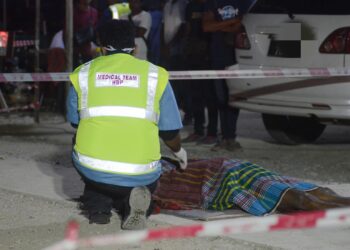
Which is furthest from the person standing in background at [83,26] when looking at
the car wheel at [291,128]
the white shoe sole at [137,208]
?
the white shoe sole at [137,208]

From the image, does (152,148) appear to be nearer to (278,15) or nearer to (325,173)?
(325,173)

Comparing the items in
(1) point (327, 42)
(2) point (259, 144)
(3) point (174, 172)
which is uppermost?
(1) point (327, 42)

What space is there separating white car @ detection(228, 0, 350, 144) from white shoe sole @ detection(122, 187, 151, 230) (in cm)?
309

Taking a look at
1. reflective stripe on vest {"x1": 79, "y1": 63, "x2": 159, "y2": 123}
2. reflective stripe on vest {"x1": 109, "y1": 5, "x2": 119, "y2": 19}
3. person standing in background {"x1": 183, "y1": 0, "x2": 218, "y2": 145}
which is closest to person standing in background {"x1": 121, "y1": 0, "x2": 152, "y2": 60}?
reflective stripe on vest {"x1": 109, "y1": 5, "x2": 119, "y2": 19}

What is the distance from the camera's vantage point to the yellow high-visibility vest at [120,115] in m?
5.51

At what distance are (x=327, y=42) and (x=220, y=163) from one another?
2.46 meters

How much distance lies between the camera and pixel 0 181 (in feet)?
24.1

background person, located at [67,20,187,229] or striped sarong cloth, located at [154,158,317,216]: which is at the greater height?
background person, located at [67,20,187,229]

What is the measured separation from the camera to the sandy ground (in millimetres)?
5387

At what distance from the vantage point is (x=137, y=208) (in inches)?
217

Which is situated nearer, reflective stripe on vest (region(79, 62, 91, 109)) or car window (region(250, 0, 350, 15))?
reflective stripe on vest (region(79, 62, 91, 109))

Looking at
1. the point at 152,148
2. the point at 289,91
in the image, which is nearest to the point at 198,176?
the point at 152,148

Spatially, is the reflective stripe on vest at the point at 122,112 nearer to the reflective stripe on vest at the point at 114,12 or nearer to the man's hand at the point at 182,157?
the man's hand at the point at 182,157

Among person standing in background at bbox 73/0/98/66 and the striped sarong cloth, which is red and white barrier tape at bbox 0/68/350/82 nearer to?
the striped sarong cloth
